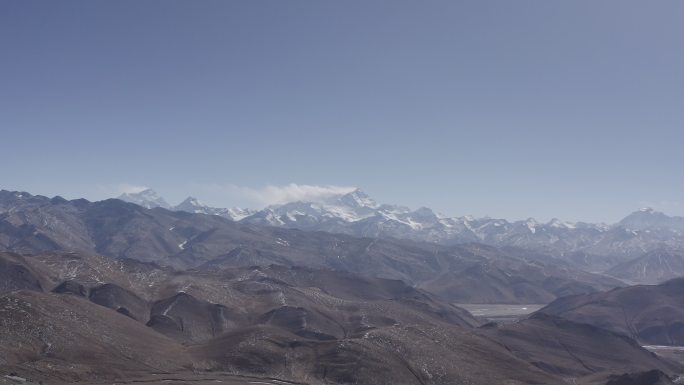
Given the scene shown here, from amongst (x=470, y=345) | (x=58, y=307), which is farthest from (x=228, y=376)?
(x=470, y=345)

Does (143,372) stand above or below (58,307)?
below

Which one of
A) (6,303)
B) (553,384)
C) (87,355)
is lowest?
(553,384)

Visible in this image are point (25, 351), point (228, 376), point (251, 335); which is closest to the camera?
point (25, 351)

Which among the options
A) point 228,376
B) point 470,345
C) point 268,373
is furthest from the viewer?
point 470,345

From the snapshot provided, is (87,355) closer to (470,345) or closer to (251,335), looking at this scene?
(251,335)

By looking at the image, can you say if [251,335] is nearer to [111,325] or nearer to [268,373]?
[268,373]

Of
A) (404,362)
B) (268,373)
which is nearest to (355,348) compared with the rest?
(404,362)

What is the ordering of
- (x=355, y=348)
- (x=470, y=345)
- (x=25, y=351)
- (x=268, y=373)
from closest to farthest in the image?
1. (x=25, y=351)
2. (x=268, y=373)
3. (x=355, y=348)
4. (x=470, y=345)

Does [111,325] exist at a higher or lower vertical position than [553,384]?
higher

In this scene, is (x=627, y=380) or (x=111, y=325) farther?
(x=111, y=325)
